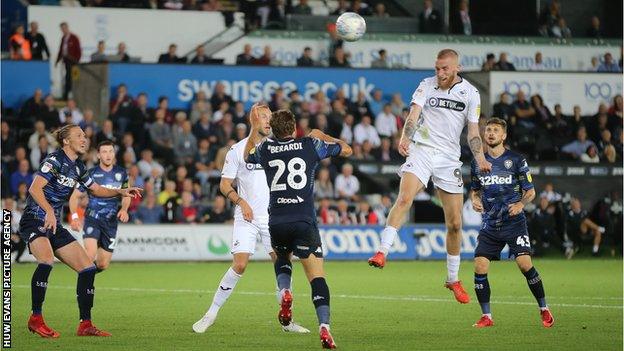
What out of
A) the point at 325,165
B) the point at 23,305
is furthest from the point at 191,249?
the point at 23,305

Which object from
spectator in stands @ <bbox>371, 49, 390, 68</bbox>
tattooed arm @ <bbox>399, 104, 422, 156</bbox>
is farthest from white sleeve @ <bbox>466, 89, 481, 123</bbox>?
spectator in stands @ <bbox>371, 49, 390, 68</bbox>

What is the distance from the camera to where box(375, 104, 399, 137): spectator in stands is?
3269 centimetres

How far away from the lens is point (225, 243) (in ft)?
94.5

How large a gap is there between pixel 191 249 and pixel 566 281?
917 centimetres

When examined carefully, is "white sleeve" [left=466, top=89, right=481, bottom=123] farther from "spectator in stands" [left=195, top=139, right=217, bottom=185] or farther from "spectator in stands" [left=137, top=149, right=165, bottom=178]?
"spectator in stands" [left=195, top=139, right=217, bottom=185]

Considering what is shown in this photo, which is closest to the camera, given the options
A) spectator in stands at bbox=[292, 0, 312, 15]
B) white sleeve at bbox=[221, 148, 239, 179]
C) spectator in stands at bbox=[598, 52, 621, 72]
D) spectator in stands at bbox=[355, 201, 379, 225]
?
white sleeve at bbox=[221, 148, 239, 179]

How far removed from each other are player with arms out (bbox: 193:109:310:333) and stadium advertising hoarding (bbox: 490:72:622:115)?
19621mm

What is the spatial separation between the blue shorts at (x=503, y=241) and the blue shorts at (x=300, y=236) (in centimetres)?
317

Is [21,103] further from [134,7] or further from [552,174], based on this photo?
[552,174]

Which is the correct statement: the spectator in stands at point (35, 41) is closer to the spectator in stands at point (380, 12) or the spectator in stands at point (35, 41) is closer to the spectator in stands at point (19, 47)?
the spectator in stands at point (19, 47)

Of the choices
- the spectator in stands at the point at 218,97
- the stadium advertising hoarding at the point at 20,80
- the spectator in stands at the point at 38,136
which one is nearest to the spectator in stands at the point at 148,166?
the spectator in stands at the point at 38,136

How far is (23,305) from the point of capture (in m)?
17.8

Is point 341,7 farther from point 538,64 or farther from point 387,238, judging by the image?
point 387,238

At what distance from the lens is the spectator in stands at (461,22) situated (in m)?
35.9
